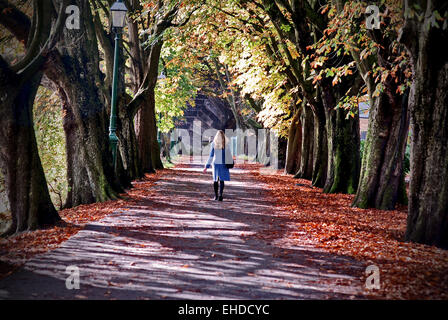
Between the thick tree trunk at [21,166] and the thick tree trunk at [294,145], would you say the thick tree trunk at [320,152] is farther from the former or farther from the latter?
the thick tree trunk at [21,166]

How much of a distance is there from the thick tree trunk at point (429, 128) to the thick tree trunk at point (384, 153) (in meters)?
4.62

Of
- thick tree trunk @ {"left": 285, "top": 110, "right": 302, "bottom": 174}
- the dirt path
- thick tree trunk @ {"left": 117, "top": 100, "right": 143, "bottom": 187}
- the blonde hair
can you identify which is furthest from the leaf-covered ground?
thick tree trunk @ {"left": 285, "top": 110, "right": 302, "bottom": 174}

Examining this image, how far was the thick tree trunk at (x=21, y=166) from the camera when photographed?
818 centimetres

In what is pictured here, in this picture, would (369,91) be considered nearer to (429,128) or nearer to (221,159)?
(221,159)

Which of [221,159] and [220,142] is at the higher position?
[220,142]

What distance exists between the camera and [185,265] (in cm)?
602

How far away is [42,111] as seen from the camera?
542 inches

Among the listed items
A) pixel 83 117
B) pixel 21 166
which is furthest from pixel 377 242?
pixel 83 117

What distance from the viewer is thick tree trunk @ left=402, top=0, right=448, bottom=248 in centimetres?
702

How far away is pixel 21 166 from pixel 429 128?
7.05 m

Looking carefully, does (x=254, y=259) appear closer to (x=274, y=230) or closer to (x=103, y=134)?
(x=274, y=230)
